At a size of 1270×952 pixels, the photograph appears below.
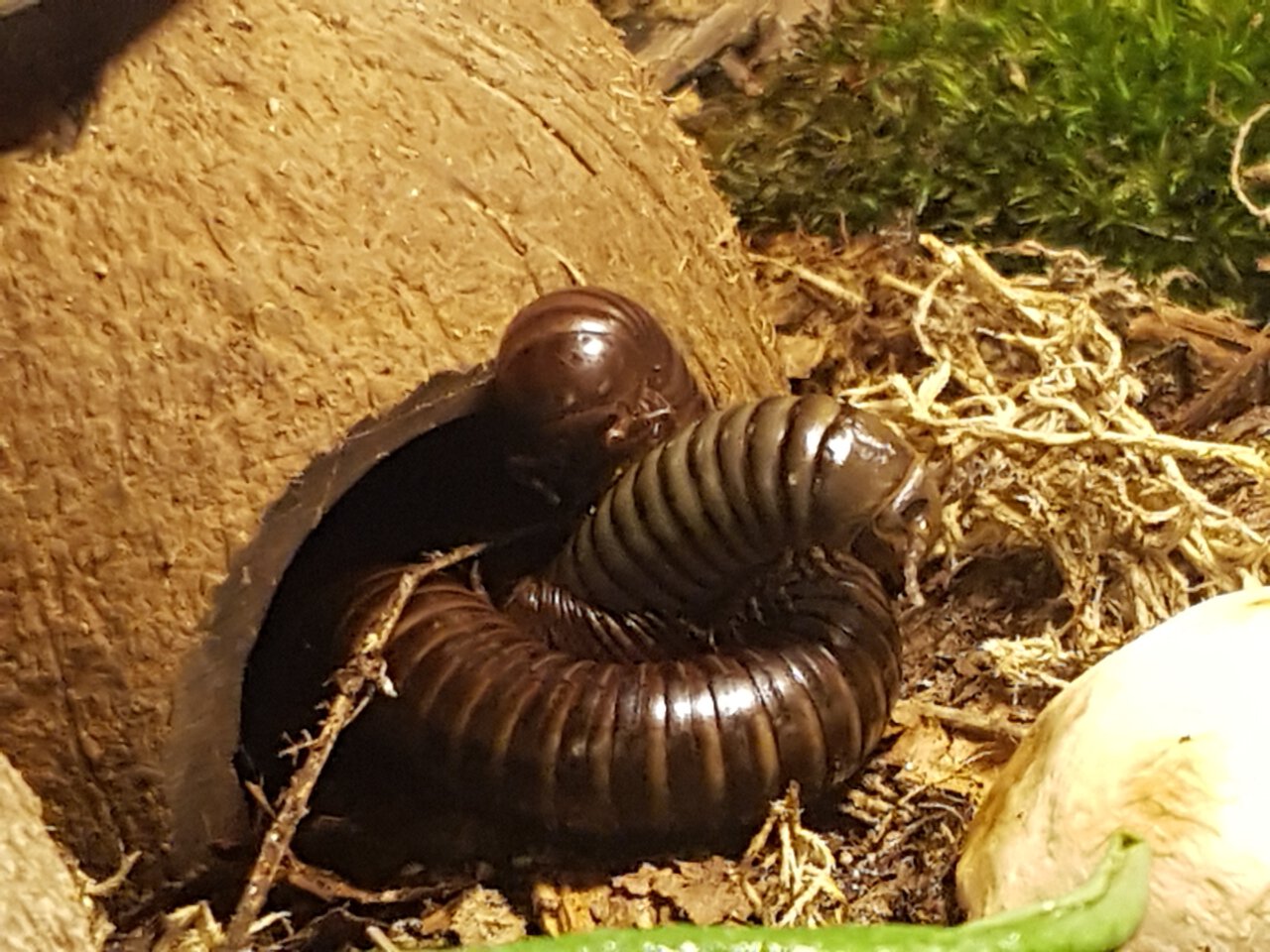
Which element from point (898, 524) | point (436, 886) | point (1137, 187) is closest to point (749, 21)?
point (1137, 187)

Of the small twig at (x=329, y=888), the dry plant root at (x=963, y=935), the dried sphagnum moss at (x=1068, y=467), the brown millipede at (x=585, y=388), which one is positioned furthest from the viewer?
the dried sphagnum moss at (x=1068, y=467)

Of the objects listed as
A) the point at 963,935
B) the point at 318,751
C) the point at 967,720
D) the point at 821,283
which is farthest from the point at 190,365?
the point at 821,283

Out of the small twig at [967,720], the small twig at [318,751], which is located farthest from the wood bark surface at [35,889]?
the small twig at [967,720]

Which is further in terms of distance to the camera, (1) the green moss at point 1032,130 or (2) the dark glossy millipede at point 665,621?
(1) the green moss at point 1032,130

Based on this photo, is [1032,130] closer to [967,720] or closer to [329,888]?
[967,720]

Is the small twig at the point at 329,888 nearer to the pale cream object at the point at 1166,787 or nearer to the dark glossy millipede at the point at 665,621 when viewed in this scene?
the dark glossy millipede at the point at 665,621

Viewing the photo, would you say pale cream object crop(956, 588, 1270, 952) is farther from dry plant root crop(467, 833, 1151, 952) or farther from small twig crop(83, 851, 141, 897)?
small twig crop(83, 851, 141, 897)

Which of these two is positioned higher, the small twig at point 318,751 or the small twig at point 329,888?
the small twig at point 318,751
